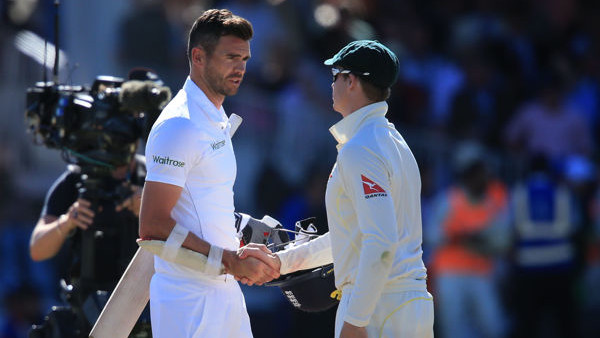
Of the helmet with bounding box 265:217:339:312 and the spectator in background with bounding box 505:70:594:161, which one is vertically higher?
the spectator in background with bounding box 505:70:594:161

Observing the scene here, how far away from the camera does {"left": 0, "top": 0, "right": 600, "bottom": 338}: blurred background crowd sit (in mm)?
10398

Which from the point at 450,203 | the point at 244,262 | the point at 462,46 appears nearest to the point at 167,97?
the point at 244,262

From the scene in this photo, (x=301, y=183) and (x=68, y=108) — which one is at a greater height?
(x=68, y=108)

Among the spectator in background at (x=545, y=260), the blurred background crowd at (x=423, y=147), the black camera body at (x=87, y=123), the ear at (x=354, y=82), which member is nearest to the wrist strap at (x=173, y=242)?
the ear at (x=354, y=82)

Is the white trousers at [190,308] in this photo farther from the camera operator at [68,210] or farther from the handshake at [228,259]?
the camera operator at [68,210]

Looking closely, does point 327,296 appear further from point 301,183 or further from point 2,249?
point 2,249

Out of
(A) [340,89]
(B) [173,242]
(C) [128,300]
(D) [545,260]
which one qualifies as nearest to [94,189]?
(C) [128,300]

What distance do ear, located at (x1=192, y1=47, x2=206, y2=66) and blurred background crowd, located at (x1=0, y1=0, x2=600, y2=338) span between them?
175 inches

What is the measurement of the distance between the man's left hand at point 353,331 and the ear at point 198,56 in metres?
1.55

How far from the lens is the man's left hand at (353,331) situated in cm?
443

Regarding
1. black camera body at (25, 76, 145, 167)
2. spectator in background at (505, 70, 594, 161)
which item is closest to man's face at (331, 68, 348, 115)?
black camera body at (25, 76, 145, 167)

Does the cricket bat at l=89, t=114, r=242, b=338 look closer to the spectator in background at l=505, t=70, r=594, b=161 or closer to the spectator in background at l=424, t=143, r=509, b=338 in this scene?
the spectator in background at l=424, t=143, r=509, b=338

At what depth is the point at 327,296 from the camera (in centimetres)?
539

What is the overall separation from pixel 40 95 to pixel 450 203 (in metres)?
5.27
